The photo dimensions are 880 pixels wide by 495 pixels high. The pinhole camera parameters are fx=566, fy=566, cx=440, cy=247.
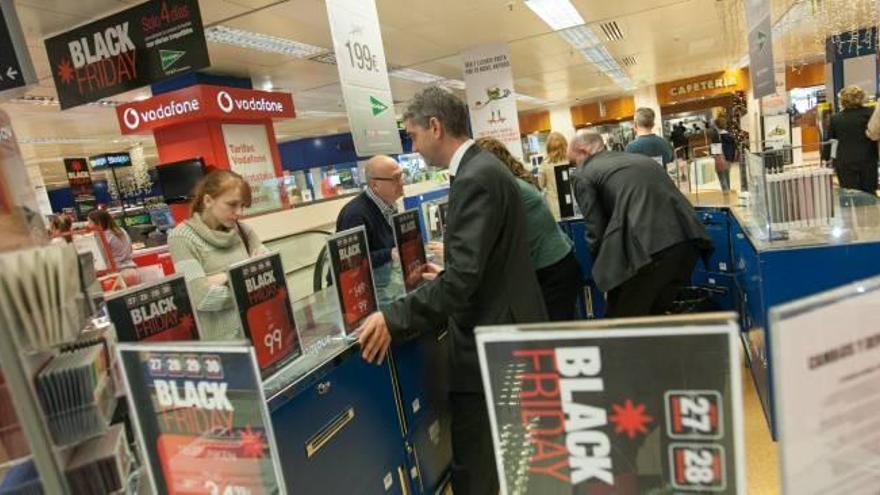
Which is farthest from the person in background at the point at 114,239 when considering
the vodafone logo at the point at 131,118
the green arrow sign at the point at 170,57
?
the green arrow sign at the point at 170,57

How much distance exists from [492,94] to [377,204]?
577cm

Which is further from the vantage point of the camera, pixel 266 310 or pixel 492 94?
pixel 492 94

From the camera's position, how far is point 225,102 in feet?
25.2

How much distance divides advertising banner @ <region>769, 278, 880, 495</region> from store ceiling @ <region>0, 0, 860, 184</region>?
5.54 meters

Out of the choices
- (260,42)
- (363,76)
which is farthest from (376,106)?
(260,42)

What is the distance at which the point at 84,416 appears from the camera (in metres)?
0.97

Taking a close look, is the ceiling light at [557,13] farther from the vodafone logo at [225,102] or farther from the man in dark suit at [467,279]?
the man in dark suit at [467,279]

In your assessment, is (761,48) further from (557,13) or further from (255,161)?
(255,161)

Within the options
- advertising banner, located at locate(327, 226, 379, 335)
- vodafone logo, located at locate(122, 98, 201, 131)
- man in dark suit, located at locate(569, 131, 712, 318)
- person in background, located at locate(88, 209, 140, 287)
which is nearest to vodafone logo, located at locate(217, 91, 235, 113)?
vodafone logo, located at locate(122, 98, 201, 131)

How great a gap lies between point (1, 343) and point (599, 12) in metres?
8.12

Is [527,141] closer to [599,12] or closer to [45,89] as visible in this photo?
[599,12]

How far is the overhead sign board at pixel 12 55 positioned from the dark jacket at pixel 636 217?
11.2ft

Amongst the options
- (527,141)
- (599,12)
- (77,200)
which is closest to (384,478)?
(599,12)

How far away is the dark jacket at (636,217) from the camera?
3207 millimetres
